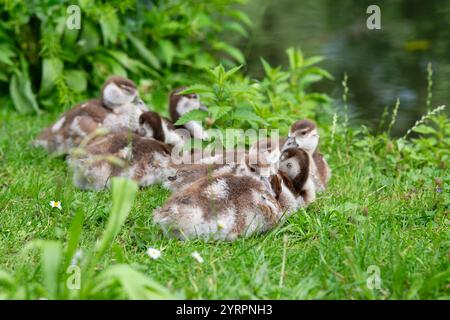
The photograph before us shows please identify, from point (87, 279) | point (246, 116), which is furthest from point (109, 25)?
point (87, 279)

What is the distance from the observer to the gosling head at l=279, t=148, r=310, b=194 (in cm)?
492

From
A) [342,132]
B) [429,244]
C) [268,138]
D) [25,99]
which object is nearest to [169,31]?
[25,99]

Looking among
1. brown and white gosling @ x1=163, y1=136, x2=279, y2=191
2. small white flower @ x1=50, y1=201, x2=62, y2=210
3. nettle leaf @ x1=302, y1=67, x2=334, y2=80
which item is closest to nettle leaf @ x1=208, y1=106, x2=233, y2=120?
brown and white gosling @ x1=163, y1=136, x2=279, y2=191

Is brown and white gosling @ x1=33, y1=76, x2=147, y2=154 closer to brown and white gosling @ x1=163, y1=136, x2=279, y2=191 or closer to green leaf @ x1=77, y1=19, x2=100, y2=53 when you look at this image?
brown and white gosling @ x1=163, y1=136, x2=279, y2=191

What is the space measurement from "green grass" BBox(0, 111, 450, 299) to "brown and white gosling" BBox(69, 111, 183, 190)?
0.13 m

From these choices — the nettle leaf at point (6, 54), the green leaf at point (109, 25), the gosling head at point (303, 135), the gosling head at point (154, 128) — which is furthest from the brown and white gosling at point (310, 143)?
the nettle leaf at point (6, 54)

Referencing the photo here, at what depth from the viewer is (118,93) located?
20.4ft

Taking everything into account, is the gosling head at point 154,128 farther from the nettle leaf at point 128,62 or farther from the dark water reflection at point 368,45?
the dark water reflection at point 368,45

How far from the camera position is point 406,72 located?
9.19 metres

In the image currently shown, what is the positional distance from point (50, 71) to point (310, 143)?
3076mm
